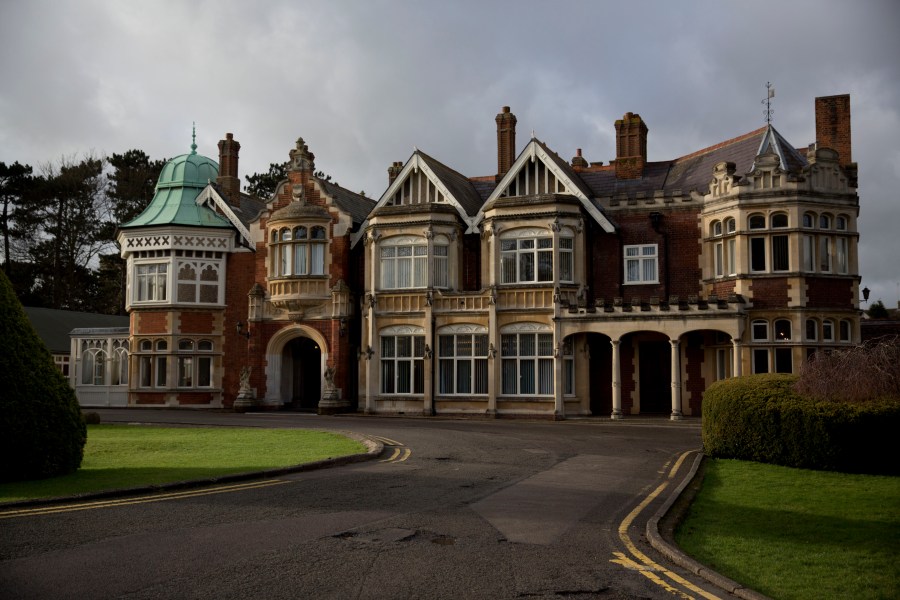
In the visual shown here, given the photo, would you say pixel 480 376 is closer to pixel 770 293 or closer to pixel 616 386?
pixel 616 386

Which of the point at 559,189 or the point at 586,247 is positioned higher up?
the point at 559,189

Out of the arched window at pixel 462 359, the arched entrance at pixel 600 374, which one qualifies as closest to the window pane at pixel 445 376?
the arched window at pixel 462 359

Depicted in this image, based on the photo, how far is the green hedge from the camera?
50.8 feet

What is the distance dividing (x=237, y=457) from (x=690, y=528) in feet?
31.5

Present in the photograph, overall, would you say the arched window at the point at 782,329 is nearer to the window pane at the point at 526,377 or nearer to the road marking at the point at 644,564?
the window pane at the point at 526,377

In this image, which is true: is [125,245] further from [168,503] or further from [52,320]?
[168,503]

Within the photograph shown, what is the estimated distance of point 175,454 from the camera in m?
17.4

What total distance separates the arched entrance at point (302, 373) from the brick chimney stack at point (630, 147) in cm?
1589

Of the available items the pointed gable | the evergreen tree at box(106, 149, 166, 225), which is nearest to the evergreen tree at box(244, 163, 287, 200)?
the evergreen tree at box(106, 149, 166, 225)

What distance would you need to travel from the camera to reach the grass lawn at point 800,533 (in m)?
7.79

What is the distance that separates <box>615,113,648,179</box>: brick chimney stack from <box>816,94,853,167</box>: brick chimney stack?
7.37 m

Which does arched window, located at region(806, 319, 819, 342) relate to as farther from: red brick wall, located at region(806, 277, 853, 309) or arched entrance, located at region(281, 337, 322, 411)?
arched entrance, located at region(281, 337, 322, 411)

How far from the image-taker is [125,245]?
129 ft

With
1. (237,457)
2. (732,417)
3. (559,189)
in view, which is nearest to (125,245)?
(559,189)
